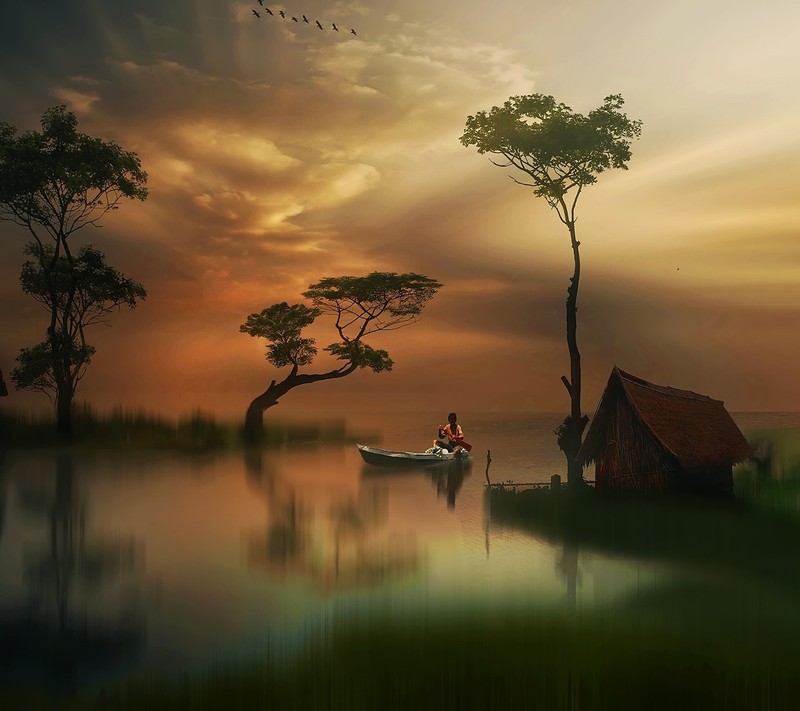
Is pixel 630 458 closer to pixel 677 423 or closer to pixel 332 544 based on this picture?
pixel 677 423

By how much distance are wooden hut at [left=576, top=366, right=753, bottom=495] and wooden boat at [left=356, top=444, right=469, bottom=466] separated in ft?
41.2

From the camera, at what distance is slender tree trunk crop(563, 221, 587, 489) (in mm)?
26656

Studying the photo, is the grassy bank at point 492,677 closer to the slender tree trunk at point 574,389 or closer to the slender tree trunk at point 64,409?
the slender tree trunk at point 574,389

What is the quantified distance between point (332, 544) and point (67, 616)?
7.85 m

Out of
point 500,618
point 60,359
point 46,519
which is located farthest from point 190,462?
point 500,618

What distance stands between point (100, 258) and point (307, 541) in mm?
25284

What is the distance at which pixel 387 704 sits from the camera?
33.5 feet

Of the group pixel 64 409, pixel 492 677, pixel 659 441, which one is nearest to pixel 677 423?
pixel 659 441

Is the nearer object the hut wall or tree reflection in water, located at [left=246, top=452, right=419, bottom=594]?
tree reflection in water, located at [left=246, top=452, right=419, bottom=594]

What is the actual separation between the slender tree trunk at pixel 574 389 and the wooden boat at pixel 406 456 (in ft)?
35.7

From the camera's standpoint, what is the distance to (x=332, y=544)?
20.9 metres

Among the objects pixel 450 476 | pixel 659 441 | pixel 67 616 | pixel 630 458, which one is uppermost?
pixel 659 441

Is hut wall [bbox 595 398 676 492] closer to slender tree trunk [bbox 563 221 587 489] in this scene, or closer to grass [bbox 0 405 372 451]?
slender tree trunk [bbox 563 221 587 489]

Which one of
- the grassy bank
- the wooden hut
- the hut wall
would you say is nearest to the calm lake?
the grassy bank
